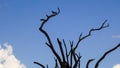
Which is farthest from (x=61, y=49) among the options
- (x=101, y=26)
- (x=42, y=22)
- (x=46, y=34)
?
(x=101, y=26)

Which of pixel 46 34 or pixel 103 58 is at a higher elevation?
pixel 46 34

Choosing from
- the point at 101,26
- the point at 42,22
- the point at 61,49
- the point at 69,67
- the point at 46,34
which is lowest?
Result: the point at 69,67

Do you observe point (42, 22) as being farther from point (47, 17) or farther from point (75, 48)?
point (75, 48)

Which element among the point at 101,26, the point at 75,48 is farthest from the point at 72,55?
the point at 101,26

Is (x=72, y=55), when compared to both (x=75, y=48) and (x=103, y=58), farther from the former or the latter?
(x=103, y=58)

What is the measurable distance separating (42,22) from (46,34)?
0.95 m

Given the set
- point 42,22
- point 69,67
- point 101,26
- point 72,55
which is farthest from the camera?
point 101,26

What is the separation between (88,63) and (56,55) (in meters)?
1.19

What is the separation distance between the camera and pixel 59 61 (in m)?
8.22

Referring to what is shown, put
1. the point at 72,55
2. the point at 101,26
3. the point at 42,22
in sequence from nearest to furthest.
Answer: the point at 72,55, the point at 42,22, the point at 101,26

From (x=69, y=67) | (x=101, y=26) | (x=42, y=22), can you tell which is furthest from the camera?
(x=101, y=26)

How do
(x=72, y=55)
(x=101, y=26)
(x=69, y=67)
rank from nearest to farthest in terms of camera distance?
(x=69, y=67) < (x=72, y=55) < (x=101, y=26)

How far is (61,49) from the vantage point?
8336mm

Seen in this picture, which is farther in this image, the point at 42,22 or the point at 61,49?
the point at 42,22
